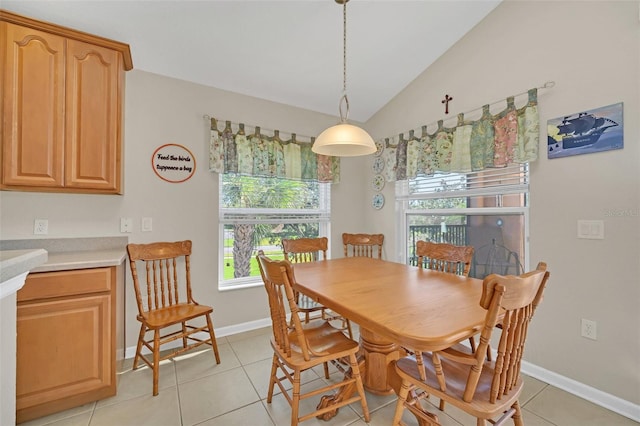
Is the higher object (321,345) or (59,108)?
(59,108)

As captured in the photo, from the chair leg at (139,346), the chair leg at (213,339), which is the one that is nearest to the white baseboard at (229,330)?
the chair leg at (139,346)

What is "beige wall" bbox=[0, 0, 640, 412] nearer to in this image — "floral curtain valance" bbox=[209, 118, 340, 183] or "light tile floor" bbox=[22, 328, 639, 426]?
"floral curtain valance" bbox=[209, 118, 340, 183]

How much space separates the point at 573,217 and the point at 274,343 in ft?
7.18

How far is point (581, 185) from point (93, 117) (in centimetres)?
343

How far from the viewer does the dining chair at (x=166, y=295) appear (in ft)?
6.77

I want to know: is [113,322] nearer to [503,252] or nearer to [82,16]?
[82,16]

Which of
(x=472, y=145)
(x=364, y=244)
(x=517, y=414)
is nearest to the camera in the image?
(x=517, y=414)

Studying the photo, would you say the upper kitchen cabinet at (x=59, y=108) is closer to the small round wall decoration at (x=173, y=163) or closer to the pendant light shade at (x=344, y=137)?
the small round wall decoration at (x=173, y=163)

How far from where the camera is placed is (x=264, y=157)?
290 centimetres

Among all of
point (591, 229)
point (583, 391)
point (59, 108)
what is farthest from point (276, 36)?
point (583, 391)

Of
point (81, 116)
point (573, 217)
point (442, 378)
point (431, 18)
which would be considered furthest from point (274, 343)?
point (431, 18)

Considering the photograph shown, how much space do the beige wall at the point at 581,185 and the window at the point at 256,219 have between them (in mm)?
2072

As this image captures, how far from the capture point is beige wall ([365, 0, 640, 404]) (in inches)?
67.2

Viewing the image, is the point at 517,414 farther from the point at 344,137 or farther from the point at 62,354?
the point at 62,354
